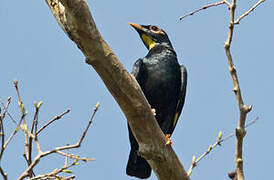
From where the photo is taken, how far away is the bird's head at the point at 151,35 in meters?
8.08

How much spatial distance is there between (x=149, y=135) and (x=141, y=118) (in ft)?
0.72

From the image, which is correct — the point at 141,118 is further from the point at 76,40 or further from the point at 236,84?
the point at 236,84

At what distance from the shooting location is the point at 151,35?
8148mm

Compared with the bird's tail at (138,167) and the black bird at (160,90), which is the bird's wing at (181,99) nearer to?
the black bird at (160,90)

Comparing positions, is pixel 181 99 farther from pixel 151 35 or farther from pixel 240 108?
pixel 240 108

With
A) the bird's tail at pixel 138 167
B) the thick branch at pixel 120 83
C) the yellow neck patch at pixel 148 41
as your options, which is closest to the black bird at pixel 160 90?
the bird's tail at pixel 138 167

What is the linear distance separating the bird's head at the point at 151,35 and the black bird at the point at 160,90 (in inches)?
22.1

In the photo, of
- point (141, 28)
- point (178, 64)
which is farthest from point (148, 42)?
point (178, 64)

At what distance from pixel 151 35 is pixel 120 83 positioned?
11.5 ft

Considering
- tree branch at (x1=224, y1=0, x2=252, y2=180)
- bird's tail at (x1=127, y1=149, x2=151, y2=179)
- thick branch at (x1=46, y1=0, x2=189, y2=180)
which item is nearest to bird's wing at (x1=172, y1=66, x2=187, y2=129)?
bird's tail at (x1=127, y1=149, x2=151, y2=179)

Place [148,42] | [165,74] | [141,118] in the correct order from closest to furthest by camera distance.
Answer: [141,118]
[165,74]
[148,42]

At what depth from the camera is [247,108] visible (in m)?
3.60

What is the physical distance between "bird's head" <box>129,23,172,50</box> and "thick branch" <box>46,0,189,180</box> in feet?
10.3

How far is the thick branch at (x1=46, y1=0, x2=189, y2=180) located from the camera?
4543mm
